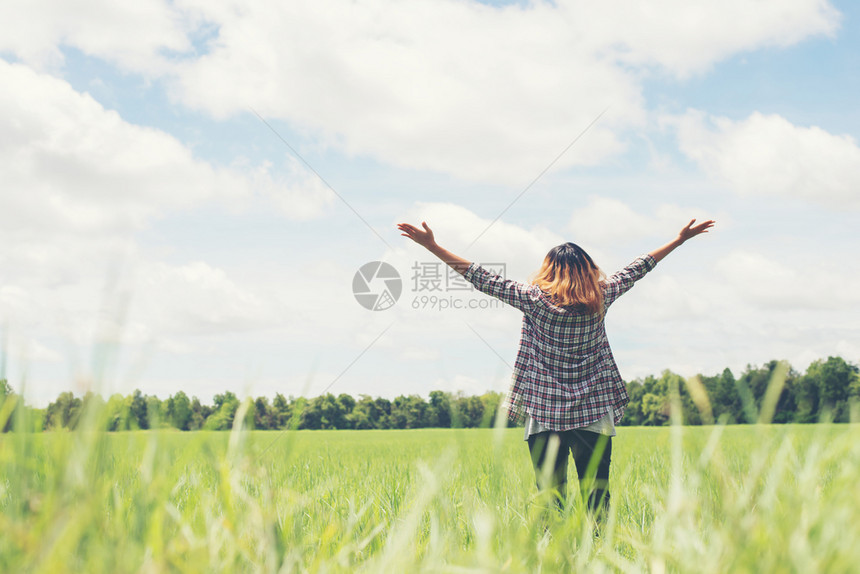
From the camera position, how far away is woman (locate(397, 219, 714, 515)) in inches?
152

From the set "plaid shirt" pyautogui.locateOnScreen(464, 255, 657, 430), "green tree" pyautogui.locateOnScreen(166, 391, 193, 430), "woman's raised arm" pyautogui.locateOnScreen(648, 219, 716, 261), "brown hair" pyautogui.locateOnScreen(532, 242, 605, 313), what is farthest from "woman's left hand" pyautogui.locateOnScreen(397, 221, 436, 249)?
"green tree" pyautogui.locateOnScreen(166, 391, 193, 430)

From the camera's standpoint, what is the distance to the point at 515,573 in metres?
1.58

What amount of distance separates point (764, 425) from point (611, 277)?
2776 millimetres

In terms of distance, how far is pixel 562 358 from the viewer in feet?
13.0

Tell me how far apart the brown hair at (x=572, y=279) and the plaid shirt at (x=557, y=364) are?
70mm

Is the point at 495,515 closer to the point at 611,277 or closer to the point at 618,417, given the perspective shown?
the point at 618,417

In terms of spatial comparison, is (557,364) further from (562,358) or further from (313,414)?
(313,414)

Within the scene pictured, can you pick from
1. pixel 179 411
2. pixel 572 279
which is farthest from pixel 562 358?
pixel 179 411

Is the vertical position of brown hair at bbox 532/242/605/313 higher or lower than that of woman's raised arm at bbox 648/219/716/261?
lower

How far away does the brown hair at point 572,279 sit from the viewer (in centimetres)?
382

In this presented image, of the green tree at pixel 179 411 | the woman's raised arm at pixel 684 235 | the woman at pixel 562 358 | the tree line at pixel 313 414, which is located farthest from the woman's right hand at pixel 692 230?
the green tree at pixel 179 411

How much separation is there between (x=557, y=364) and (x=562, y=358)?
52 millimetres

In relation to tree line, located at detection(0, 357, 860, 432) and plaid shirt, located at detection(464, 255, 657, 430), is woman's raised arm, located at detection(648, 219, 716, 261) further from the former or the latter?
tree line, located at detection(0, 357, 860, 432)

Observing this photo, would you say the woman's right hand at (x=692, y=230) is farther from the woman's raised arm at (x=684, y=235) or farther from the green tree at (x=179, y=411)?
the green tree at (x=179, y=411)
